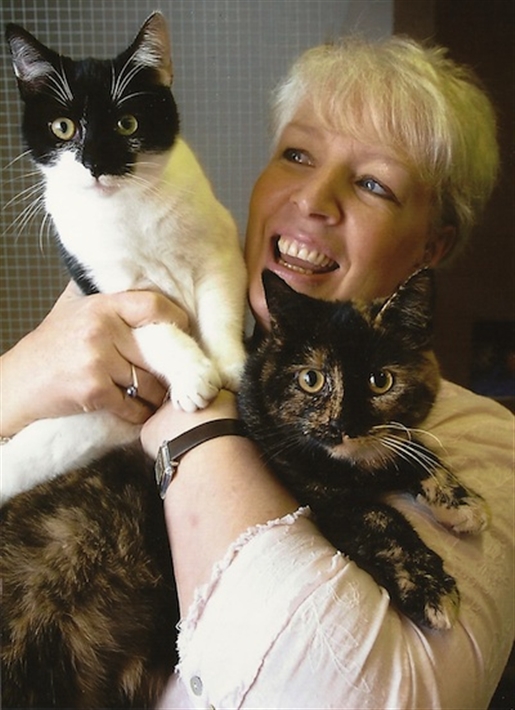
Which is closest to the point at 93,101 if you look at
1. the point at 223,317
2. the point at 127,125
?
the point at 127,125

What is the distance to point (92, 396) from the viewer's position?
80 cm

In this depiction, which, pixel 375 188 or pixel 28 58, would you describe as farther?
pixel 375 188

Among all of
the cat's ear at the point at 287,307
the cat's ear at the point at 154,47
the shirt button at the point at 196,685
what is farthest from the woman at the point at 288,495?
the cat's ear at the point at 154,47

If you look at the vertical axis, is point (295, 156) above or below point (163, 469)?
above

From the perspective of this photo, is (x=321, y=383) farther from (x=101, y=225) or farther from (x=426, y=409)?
(x=101, y=225)

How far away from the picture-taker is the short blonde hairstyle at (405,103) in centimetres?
98

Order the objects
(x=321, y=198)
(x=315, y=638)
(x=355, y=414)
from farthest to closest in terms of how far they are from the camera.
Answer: (x=321, y=198), (x=355, y=414), (x=315, y=638)

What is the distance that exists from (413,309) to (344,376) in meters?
0.12

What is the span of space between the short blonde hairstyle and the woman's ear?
2 cm

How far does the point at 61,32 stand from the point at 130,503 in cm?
59

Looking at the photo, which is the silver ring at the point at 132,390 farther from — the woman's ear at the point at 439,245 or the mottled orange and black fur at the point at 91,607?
the woman's ear at the point at 439,245

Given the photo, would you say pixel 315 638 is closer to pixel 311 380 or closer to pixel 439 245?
pixel 311 380

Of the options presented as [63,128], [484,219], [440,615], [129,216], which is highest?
[63,128]

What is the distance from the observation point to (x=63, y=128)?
81 cm
